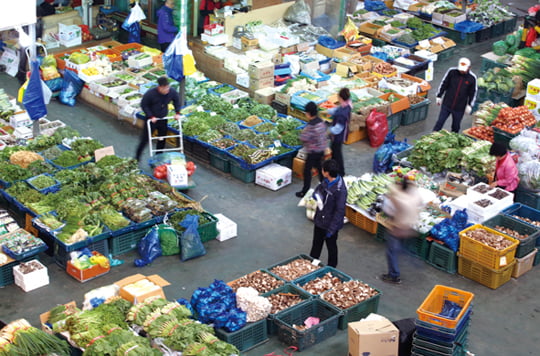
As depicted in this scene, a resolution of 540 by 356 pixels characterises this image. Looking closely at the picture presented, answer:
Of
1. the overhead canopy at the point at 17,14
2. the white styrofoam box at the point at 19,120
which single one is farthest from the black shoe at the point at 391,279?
the white styrofoam box at the point at 19,120

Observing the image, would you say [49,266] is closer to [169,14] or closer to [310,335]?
[310,335]

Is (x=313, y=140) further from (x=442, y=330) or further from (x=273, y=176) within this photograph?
(x=442, y=330)

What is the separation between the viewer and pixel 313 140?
40.5 feet

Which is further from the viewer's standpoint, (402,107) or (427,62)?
(427,62)

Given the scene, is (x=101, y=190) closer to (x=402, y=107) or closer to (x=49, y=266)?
(x=49, y=266)

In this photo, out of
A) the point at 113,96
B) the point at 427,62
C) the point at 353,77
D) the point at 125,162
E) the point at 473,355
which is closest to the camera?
the point at 473,355

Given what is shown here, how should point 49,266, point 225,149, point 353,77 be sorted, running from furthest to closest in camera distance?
point 353,77 < point 225,149 < point 49,266

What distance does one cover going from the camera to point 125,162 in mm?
12578

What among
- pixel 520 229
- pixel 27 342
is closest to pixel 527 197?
pixel 520 229

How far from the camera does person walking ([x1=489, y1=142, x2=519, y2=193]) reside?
11953 millimetres

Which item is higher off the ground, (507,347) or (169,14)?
(169,14)

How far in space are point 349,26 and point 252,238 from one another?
892cm

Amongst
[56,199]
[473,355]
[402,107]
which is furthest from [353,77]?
[473,355]

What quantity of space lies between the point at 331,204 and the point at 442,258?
2.07 meters
